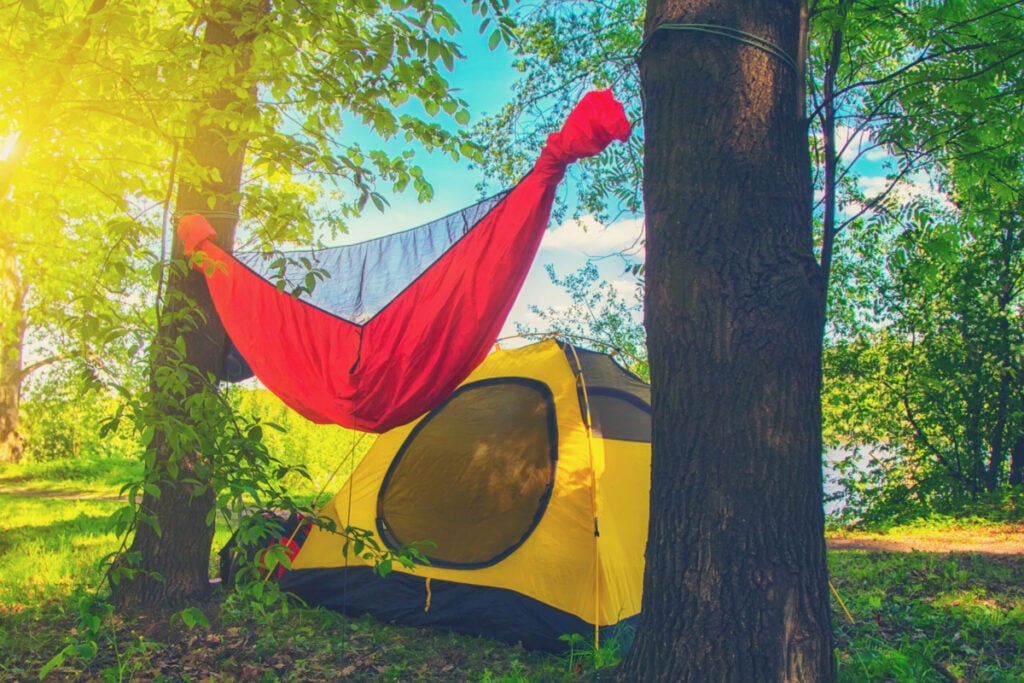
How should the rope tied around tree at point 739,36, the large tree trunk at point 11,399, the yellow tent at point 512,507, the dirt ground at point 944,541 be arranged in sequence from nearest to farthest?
the rope tied around tree at point 739,36 < the yellow tent at point 512,507 < the dirt ground at point 944,541 < the large tree trunk at point 11,399

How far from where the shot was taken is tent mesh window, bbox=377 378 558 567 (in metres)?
3.11

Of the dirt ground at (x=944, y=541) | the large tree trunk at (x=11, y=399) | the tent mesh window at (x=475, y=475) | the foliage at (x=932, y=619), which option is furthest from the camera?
the large tree trunk at (x=11, y=399)

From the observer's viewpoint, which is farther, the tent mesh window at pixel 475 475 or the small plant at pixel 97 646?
the tent mesh window at pixel 475 475

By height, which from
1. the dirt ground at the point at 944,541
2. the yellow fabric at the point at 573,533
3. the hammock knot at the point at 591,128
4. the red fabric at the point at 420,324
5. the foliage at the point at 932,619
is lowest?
the dirt ground at the point at 944,541

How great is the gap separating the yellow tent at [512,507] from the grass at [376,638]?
0.14 metres

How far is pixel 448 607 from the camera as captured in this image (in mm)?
3043

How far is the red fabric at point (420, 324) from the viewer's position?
2.35 m

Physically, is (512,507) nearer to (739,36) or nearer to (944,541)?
(739,36)

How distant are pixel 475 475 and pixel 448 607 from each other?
22.6 inches

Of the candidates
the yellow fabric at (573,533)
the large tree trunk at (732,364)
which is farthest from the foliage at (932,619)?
the yellow fabric at (573,533)

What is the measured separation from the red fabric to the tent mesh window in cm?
65

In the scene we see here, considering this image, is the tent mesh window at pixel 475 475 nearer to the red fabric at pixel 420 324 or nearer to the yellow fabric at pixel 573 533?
the yellow fabric at pixel 573 533

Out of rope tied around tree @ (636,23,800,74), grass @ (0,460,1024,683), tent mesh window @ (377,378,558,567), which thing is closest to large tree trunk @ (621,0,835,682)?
rope tied around tree @ (636,23,800,74)

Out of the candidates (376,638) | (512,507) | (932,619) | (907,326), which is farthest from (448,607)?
(907,326)
